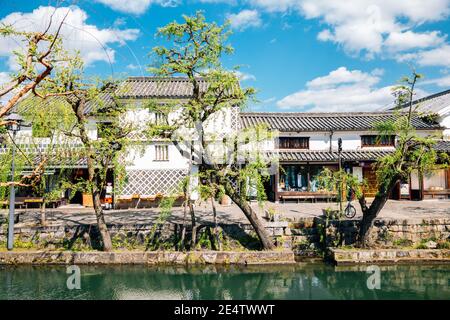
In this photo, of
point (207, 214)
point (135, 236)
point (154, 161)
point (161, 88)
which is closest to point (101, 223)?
point (135, 236)

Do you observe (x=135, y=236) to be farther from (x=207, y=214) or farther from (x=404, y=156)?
(x=404, y=156)

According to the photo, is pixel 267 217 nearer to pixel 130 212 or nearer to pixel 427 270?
pixel 427 270

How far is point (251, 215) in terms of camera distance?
1332cm

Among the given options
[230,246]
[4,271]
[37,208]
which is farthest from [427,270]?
[37,208]

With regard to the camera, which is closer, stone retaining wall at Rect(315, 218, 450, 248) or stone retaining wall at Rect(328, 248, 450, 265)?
stone retaining wall at Rect(328, 248, 450, 265)

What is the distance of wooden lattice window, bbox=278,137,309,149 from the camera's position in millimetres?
24281

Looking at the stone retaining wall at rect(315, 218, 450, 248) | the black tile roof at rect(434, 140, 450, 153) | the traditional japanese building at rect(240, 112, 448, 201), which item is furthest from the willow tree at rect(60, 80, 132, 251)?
the black tile roof at rect(434, 140, 450, 153)

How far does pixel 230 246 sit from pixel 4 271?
962cm

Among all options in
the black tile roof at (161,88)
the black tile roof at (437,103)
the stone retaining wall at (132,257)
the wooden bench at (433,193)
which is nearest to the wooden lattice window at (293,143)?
the black tile roof at (437,103)

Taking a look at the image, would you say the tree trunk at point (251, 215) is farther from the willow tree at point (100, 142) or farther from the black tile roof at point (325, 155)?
the black tile roof at point (325, 155)

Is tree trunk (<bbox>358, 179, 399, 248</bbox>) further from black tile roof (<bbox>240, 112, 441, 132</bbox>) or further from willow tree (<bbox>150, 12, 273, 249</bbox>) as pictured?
black tile roof (<bbox>240, 112, 441, 132</bbox>)

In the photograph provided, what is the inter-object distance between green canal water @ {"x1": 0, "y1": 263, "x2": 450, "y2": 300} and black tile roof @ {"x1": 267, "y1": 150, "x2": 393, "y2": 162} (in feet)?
34.8

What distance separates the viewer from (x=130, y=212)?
763 inches

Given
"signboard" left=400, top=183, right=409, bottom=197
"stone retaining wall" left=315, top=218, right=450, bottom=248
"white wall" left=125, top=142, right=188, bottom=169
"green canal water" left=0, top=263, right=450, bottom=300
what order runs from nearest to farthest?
"green canal water" left=0, top=263, right=450, bottom=300
"stone retaining wall" left=315, top=218, right=450, bottom=248
"white wall" left=125, top=142, right=188, bottom=169
"signboard" left=400, top=183, right=409, bottom=197
